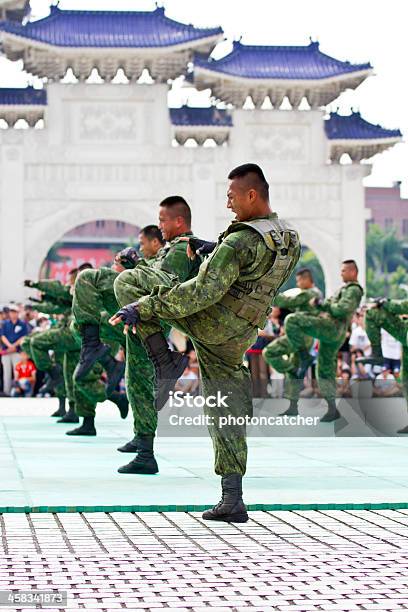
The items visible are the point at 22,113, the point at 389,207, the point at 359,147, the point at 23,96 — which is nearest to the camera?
the point at 23,96

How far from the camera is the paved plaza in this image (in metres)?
4.45

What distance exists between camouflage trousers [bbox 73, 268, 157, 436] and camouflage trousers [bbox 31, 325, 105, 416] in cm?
43

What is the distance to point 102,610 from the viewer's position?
415cm

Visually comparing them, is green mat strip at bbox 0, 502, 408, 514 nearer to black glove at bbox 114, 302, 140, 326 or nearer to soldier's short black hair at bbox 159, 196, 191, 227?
black glove at bbox 114, 302, 140, 326

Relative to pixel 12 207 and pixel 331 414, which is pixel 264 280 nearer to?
pixel 331 414

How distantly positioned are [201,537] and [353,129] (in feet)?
106

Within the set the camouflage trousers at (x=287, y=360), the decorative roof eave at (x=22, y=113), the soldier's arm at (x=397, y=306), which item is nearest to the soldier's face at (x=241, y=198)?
the soldier's arm at (x=397, y=306)

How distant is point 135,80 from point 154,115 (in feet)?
4.43

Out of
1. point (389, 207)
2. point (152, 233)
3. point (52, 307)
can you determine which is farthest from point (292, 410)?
point (389, 207)

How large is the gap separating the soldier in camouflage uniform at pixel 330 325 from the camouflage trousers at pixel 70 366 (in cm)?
234

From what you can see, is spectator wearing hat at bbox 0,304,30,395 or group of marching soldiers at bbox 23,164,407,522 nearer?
group of marching soldiers at bbox 23,164,407,522

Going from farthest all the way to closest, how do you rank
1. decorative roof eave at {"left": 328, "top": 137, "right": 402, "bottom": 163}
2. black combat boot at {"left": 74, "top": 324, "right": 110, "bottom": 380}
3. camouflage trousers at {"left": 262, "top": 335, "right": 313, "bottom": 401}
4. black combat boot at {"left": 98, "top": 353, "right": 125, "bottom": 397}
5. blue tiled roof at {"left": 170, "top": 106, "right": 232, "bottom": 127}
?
decorative roof eave at {"left": 328, "top": 137, "right": 402, "bottom": 163}, blue tiled roof at {"left": 170, "top": 106, "right": 232, "bottom": 127}, camouflage trousers at {"left": 262, "top": 335, "right": 313, "bottom": 401}, black combat boot at {"left": 98, "top": 353, "right": 125, "bottom": 397}, black combat boot at {"left": 74, "top": 324, "right": 110, "bottom": 380}

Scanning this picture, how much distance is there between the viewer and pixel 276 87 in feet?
121

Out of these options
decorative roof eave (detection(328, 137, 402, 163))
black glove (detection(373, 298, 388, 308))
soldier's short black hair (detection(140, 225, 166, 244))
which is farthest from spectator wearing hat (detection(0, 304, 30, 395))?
decorative roof eave (detection(328, 137, 402, 163))
